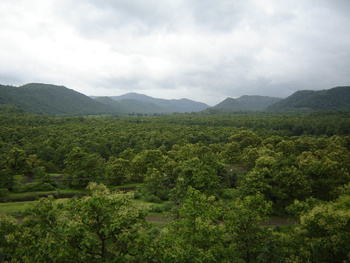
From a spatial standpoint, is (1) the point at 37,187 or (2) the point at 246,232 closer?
(2) the point at 246,232

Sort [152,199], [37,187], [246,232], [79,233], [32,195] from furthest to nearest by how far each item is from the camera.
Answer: [37,187] → [152,199] → [32,195] → [246,232] → [79,233]

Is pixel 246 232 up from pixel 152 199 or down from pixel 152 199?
up

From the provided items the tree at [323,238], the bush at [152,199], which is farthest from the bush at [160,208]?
the tree at [323,238]

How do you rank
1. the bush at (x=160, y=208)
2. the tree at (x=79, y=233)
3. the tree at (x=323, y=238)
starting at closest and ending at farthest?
the tree at (x=79, y=233)
the tree at (x=323, y=238)
the bush at (x=160, y=208)

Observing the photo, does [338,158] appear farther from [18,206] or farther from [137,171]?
[18,206]

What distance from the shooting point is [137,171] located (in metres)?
35.5

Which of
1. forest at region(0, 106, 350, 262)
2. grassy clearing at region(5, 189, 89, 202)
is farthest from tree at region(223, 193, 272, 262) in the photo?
grassy clearing at region(5, 189, 89, 202)

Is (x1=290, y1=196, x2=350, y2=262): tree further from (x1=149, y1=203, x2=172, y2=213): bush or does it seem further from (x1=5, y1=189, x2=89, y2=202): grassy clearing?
(x1=5, y1=189, x2=89, y2=202): grassy clearing

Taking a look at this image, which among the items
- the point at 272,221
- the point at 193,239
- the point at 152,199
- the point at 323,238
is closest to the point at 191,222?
the point at 193,239

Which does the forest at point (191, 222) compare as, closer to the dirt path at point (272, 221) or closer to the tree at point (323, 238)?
the tree at point (323, 238)

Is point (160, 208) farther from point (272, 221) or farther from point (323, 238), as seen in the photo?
point (323, 238)

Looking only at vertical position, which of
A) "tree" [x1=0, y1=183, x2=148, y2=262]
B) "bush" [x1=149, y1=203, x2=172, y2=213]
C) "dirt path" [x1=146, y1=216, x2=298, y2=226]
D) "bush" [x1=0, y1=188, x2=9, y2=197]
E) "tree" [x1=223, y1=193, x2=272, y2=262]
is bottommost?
"dirt path" [x1=146, y1=216, x2=298, y2=226]

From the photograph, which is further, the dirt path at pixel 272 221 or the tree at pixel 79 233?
the dirt path at pixel 272 221

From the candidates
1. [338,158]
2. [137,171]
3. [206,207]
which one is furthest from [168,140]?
[206,207]
